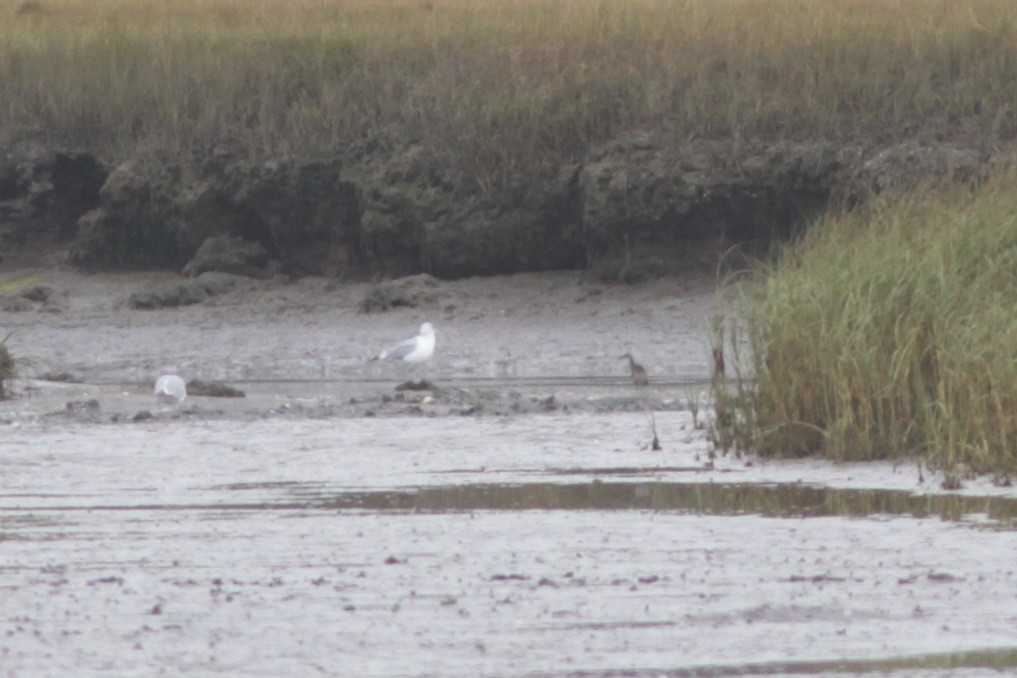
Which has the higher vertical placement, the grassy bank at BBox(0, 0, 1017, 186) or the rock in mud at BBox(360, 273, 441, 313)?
the grassy bank at BBox(0, 0, 1017, 186)

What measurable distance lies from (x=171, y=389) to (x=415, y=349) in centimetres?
243

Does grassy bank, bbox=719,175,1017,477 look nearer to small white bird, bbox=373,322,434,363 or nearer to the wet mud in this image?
the wet mud

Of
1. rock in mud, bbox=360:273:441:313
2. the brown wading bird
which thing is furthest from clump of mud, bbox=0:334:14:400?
rock in mud, bbox=360:273:441:313

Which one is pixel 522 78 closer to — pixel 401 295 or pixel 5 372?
pixel 401 295

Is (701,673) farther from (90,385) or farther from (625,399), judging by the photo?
(90,385)

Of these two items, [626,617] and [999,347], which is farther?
[999,347]

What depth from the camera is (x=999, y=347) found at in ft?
25.5

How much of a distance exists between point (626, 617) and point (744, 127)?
11.8 meters

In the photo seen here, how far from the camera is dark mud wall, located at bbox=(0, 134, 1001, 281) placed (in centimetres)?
1636

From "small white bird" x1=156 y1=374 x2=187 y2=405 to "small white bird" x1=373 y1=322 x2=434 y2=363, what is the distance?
7.22 feet

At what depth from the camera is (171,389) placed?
36.2ft

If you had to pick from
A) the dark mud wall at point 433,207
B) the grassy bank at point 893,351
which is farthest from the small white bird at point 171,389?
the dark mud wall at point 433,207

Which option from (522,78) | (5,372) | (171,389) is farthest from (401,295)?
(171,389)

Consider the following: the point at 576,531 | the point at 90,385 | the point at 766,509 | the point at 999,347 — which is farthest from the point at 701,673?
the point at 90,385
